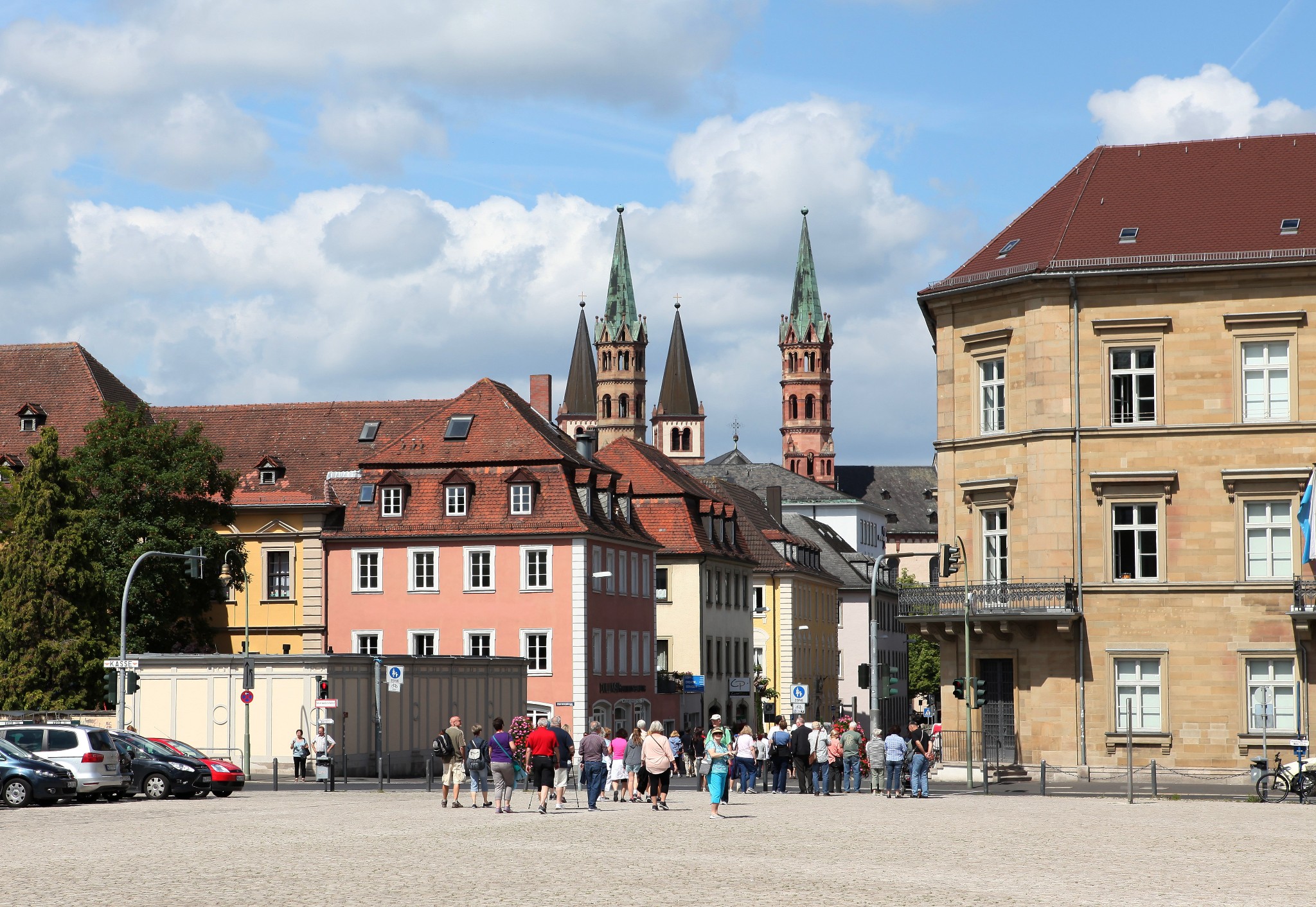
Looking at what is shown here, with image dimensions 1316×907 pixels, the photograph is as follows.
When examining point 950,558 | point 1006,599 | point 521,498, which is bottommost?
point 1006,599

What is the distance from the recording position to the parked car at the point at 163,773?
3788 centimetres

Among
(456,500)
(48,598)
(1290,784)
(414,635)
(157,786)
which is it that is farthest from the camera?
(456,500)

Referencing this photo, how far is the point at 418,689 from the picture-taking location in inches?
2104

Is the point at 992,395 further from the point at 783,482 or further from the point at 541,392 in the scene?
the point at 783,482

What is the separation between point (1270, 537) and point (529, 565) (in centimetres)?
2989

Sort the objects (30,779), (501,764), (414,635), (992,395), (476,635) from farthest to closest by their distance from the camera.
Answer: (414,635), (476,635), (992,395), (30,779), (501,764)

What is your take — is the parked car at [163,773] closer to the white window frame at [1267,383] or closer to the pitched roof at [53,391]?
the white window frame at [1267,383]

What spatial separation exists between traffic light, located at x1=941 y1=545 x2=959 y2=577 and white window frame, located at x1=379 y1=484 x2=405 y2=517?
2744 centimetres

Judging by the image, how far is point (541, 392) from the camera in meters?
89.2

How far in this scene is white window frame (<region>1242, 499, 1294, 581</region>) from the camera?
145 ft

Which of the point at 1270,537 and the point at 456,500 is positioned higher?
the point at 456,500

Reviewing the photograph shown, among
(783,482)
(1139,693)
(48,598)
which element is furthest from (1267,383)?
(783,482)

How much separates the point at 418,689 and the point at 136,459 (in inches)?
604

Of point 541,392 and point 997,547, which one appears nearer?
point 997,547
